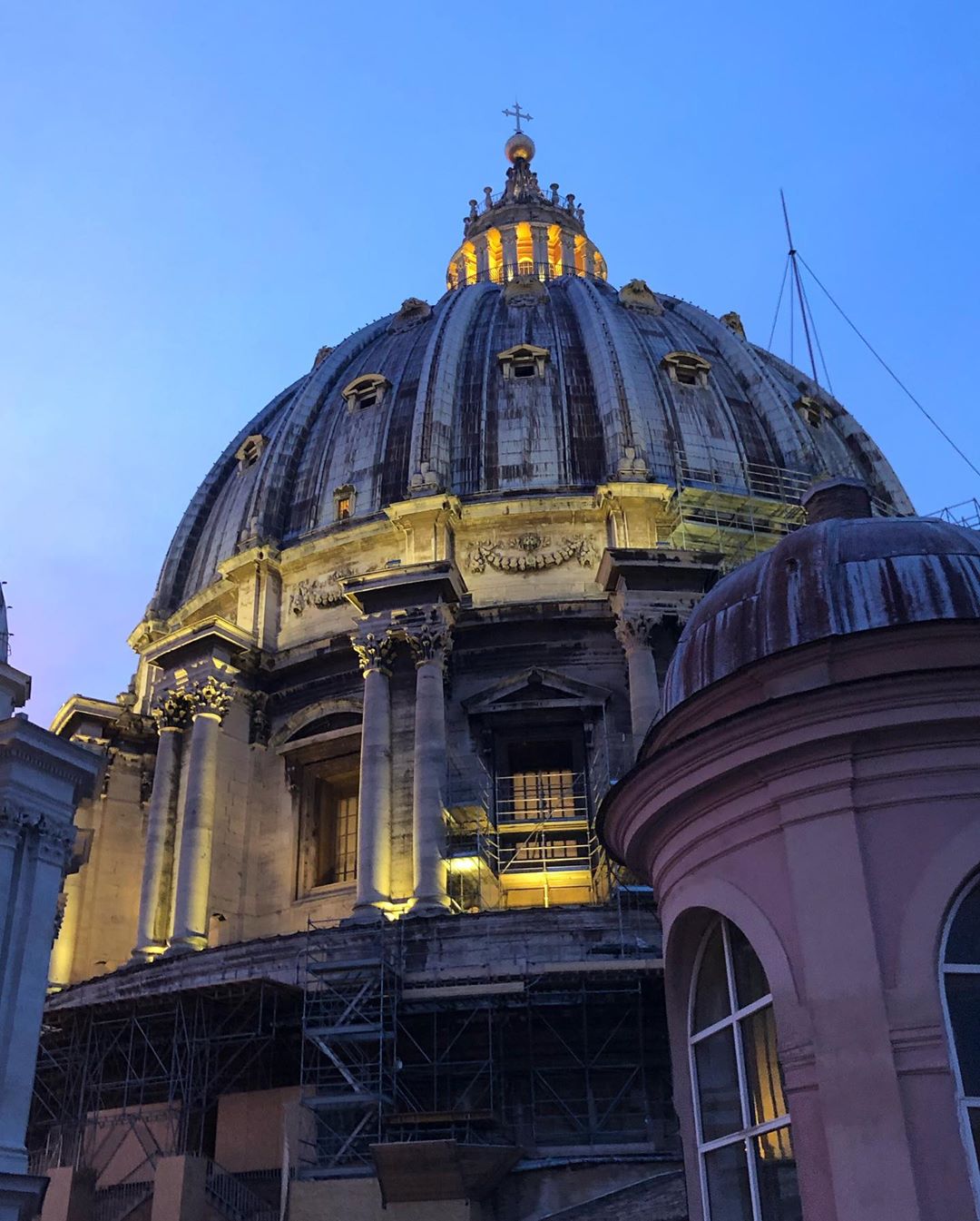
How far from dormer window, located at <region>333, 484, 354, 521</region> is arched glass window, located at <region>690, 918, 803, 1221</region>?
105ft

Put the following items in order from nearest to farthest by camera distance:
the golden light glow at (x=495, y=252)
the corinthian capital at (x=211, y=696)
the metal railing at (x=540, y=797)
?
the metal railing at (x=540, y=797), the corinthian capital at (x=211, y=696), the golden light glow at (x=495, y=252)

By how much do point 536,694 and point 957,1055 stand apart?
1062 inches

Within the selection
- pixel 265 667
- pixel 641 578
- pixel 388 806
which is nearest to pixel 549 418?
pixel 641 578

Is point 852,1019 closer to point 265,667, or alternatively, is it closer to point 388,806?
point 388,806

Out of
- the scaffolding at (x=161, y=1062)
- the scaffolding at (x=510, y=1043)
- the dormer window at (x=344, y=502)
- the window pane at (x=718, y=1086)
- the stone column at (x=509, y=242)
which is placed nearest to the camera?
the window pane at (x=718, y=1086)

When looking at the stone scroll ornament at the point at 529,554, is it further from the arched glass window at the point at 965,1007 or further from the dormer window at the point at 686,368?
the arched glass window at the point at 965,1007

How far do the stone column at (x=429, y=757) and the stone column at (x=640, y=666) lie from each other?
487 centimetres

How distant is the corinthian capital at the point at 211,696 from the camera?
128 ft

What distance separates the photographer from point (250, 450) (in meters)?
50.8

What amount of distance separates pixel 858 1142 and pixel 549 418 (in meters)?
35.4

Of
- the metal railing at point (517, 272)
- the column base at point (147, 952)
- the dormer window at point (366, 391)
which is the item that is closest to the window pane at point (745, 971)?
the column base at point (147, 952)

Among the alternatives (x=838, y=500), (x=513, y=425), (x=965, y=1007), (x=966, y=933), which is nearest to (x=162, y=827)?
(x=513, y=425)

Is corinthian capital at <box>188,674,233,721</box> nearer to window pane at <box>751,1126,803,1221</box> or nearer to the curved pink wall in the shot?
the curved pink wall

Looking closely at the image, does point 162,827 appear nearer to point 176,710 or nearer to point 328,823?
point 176,710
